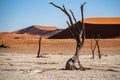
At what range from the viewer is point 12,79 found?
13.2 m

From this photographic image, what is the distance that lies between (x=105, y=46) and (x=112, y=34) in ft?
76.4

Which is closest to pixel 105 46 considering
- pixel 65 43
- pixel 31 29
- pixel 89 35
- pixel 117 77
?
pixel 65 43

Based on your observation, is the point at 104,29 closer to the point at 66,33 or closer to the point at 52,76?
the point at 66,33

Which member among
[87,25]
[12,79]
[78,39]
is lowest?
[12,79]

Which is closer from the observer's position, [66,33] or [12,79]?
[12,79]

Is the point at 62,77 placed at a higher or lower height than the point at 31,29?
lower

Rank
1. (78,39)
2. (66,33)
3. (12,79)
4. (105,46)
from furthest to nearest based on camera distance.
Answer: (66,33)
(105,46)
(78,39)
(12,79)

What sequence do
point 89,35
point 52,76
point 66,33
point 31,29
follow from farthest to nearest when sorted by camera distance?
point 31,29, point 66,33, point 89,35, point 52,76

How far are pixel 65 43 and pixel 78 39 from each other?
107 ft

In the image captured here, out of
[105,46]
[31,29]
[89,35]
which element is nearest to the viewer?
[105,46]

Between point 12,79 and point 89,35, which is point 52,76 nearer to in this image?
point 12,79

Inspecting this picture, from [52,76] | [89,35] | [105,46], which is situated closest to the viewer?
[52,76]

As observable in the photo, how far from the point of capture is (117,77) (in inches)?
546

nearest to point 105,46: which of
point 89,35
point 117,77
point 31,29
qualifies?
point 89,35
